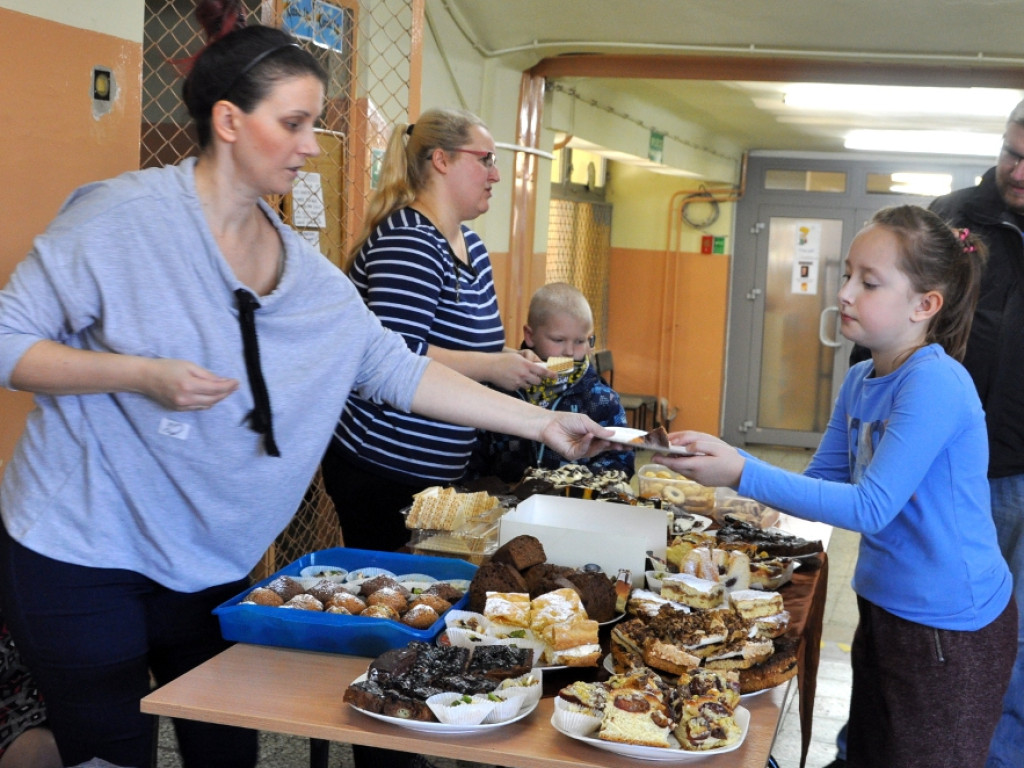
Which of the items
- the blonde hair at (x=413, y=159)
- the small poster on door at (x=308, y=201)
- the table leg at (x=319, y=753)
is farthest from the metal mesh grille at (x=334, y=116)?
the table leg at (x=319, y=753)

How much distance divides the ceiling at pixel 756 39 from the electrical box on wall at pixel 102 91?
193 cm

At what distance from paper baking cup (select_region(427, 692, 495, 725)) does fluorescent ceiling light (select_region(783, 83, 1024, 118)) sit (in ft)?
19.4

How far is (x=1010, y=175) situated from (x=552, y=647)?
1738 millimetres

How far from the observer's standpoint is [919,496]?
6.97 feet

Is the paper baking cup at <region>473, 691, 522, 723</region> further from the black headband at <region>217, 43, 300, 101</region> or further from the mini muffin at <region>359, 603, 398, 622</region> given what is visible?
the black headband at <region>217, 43, 300, 101</region>

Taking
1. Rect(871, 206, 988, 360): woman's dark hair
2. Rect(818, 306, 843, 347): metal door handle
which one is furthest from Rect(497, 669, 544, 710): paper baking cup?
Rect(818, 306, 843, 347): metal door handle

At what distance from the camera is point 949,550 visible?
6.94 feet

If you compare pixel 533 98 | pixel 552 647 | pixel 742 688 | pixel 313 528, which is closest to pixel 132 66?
pixel 313 528

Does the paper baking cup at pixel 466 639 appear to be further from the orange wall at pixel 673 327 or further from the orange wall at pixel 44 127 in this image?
the orange wall at pixel 673 327

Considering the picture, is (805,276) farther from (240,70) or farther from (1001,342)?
(240,70)

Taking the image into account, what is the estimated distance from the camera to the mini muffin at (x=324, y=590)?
1.92m

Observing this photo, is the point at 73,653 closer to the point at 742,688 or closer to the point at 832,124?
the point at 742,688

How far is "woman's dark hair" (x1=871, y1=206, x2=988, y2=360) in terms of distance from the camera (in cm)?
216

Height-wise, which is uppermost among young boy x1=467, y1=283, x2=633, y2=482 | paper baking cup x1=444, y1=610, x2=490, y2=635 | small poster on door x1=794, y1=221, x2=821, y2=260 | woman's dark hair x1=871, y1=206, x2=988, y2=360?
small poster on door x1=794, y1=221, x2=821, y2=260
